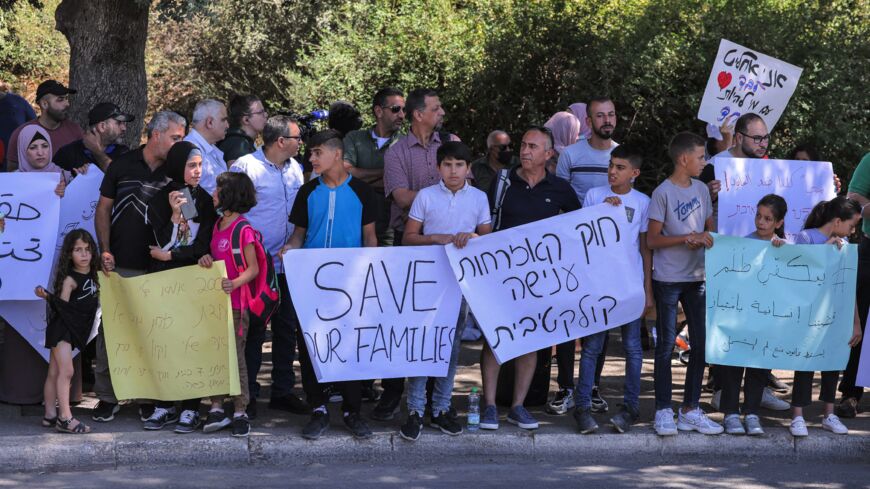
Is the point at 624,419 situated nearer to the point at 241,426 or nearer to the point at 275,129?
the point at 241,426

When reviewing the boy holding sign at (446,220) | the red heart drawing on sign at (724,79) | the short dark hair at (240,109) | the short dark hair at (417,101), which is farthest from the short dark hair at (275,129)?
the red heart drawing on sign at (724,79)

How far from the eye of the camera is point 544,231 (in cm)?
732

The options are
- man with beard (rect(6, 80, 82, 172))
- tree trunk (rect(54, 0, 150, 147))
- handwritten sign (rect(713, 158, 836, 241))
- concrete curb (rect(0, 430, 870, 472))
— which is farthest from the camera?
tree trunk (rect(54, 0, 150, 147))

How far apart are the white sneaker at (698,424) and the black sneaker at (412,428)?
1.68m

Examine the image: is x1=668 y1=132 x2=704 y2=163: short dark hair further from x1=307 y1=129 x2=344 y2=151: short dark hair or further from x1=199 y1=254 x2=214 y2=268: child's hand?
x1=199 y1=254 x2=214 y2=268: child's hand

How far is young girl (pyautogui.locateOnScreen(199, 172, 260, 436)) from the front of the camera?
22.9 feet

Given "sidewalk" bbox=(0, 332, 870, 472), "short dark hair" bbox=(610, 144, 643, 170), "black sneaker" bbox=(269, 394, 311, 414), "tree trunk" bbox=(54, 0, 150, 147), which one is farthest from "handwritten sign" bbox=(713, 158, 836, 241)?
"tree trunk" bbox=(54, 0, 150, 147)

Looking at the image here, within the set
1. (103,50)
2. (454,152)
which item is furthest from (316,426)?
(103,50)

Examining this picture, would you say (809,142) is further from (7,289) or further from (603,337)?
(7,289)

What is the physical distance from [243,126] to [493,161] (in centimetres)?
198

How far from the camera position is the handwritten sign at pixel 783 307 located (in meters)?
7.33

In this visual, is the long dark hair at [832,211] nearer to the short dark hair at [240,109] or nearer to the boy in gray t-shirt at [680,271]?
the boy in gray t-shirt at [680,271]

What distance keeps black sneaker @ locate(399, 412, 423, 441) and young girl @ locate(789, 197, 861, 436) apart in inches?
93.1

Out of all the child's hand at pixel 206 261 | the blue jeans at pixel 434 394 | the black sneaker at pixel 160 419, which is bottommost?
the black sneaker at pixel 160 419
